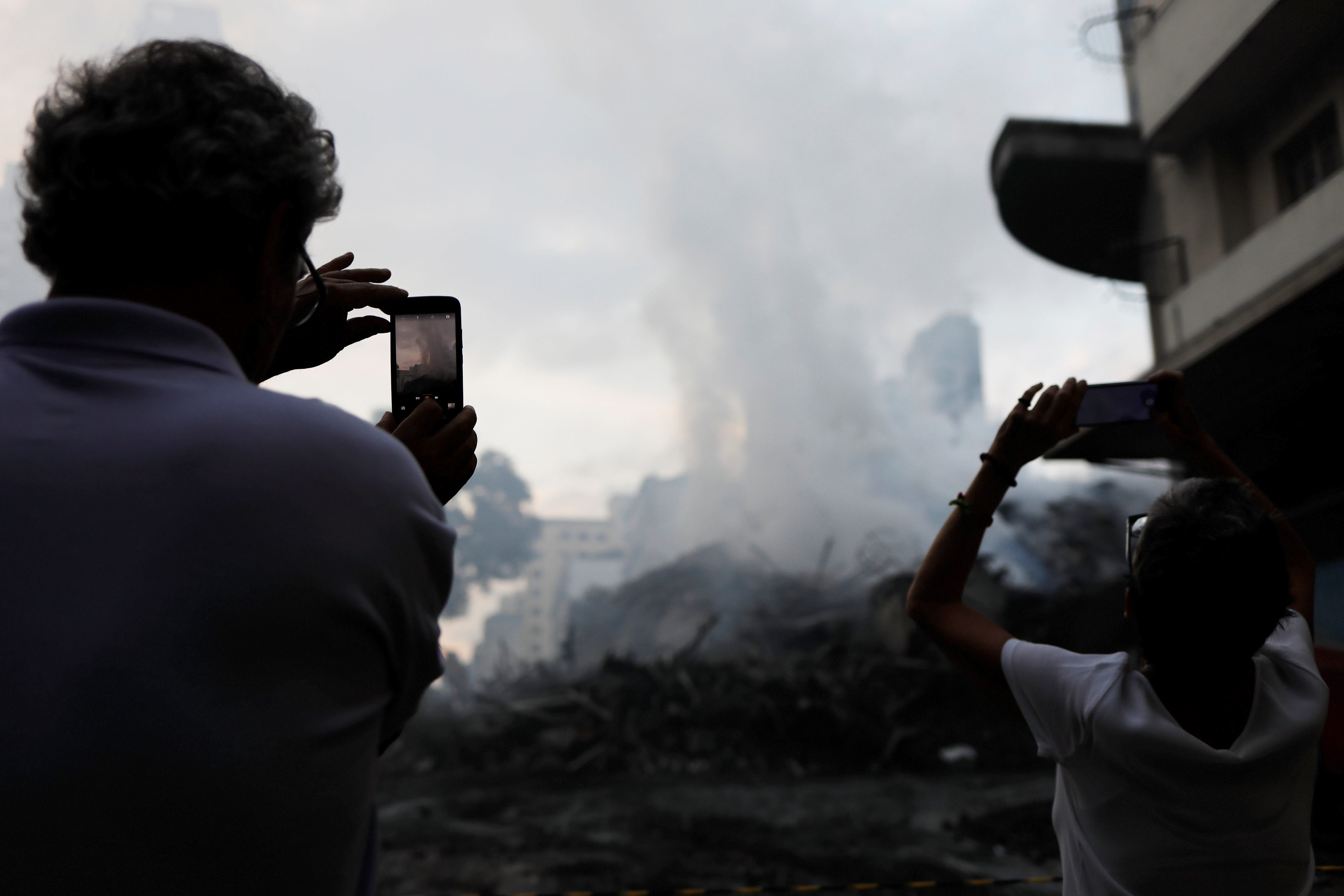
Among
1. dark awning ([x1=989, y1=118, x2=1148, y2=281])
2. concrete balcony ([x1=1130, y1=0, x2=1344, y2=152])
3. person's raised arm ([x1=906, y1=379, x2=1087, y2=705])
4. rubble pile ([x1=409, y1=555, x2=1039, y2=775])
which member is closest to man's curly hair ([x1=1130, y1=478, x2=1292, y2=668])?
person's raised arm ([x1=906, y1=379, x2=1087, y2=705])

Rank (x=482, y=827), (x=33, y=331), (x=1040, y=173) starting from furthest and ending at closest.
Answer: (x=1040, y=173)
(x=482, y=827)
(x=33, y=331)

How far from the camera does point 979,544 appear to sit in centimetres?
157

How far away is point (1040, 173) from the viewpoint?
1335 centimetres

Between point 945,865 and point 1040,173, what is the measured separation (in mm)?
10070

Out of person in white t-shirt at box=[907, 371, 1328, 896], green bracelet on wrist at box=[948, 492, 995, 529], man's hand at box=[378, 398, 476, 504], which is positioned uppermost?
man's hand at box=[378, 398, 476, 504]

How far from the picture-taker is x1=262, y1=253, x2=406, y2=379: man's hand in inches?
52.5

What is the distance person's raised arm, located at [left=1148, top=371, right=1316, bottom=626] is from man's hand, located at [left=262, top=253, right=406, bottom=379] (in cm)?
135

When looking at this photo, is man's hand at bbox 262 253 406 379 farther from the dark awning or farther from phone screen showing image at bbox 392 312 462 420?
the dark awning

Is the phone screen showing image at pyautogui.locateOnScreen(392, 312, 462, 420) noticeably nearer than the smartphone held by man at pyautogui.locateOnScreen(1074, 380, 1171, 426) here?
Yes

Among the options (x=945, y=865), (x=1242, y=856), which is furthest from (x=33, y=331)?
(x=945, y=865)

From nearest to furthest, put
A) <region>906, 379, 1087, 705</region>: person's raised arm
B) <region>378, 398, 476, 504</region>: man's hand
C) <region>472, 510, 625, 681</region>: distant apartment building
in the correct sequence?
<region>378, 398, 476, 504</region>: man's hand → <region>906, 379, 1087, 705</region>: person's raised arm → <region>472, 510, 625, 681</region>: distant apartment building

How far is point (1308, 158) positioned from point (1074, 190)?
3722 mm

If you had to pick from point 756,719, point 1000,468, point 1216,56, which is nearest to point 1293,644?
point 1000,468

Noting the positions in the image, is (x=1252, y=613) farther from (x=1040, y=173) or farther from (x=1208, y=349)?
(x=1040, y=173)
